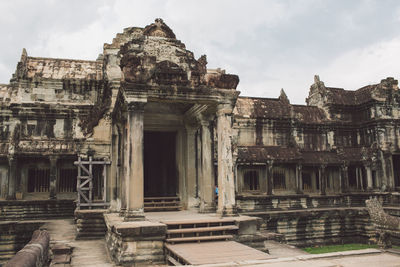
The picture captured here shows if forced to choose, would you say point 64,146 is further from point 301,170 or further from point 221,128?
point 301,170

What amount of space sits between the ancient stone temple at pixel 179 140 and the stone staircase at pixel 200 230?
2.72 feet

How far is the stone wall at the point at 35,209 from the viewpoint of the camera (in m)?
16.8

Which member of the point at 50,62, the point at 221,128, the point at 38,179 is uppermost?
the point at 50,62

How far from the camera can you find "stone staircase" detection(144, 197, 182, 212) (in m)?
12.5

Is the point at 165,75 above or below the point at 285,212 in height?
above

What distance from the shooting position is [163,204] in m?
12.9

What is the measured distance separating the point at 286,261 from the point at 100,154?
11.6 metres

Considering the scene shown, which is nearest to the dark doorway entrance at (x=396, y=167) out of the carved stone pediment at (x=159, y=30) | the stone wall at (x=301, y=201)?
the stone wall at (x=301, y=201)

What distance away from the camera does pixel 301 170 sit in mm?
22766

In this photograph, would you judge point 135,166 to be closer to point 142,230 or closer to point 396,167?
point 142,230

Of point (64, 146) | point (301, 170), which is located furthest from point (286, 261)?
point (301, 170)

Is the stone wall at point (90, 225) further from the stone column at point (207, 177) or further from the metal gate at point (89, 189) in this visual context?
the stone column at point (207, 177)

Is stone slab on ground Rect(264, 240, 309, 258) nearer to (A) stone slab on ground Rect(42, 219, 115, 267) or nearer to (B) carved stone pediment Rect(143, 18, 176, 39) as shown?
(A) stone slab on ground Rect(42, 219, 115, 267)

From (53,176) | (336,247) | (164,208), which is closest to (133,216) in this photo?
(164,208)
